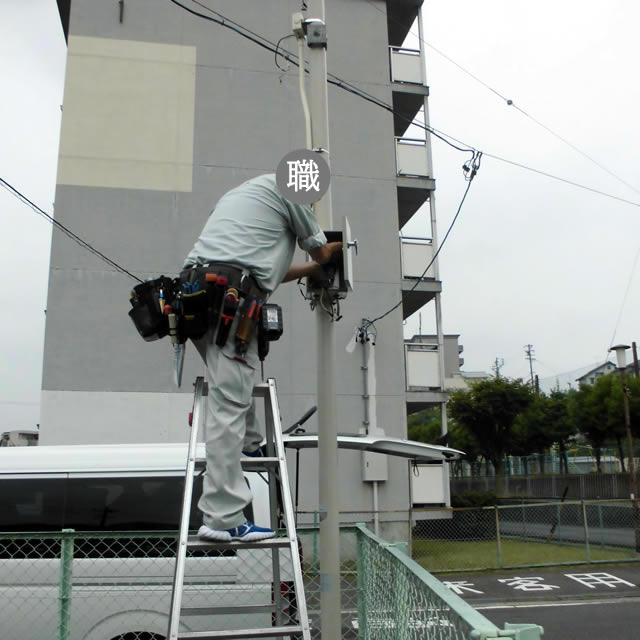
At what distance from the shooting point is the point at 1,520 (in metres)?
5.27

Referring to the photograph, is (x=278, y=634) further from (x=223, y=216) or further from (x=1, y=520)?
(x=1, y=520)

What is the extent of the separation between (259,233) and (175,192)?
12824 millimetres

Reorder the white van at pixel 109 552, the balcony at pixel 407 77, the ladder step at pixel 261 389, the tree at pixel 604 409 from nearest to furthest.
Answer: the ladder step at pixel 261 389 → the white van at pixel 109 552 → the balcony at pixel 407 77 → the tree at pixel 604 409

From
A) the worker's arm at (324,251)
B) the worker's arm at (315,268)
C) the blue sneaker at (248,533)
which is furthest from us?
the worker's arm at (315,268)

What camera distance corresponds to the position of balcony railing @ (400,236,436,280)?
16.6m

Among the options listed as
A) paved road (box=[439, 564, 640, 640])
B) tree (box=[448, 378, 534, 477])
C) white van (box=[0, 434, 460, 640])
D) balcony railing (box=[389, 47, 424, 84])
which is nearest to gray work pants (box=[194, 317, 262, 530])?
white van (box=[0, 434, 460, 640])

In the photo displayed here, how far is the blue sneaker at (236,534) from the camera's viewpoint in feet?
9.39

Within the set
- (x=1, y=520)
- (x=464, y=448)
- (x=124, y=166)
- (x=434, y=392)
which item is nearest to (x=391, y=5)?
(x=124, y=166)

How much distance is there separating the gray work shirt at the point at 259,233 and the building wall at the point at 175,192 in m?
11.3

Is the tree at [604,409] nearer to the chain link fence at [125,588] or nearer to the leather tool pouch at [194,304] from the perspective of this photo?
the chain link fence at [125,588]

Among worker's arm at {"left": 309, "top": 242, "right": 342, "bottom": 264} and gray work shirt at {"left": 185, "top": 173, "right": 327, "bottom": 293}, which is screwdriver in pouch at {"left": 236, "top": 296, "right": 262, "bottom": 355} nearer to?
gray work shirt at {"left": 185, "top": 173, "right": 327, "bottom": 293}

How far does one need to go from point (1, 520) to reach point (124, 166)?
1152cm

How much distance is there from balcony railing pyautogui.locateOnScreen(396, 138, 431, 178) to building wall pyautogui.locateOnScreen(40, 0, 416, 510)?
47 centimetres

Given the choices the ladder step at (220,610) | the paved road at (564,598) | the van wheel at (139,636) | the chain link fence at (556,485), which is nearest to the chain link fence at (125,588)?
the van wheel at (139,636)
